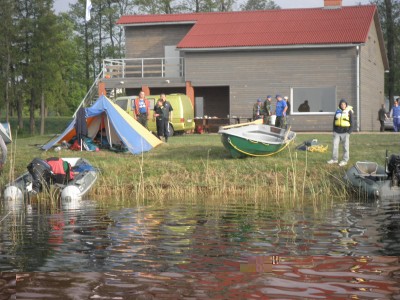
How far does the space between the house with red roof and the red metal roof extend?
4cm

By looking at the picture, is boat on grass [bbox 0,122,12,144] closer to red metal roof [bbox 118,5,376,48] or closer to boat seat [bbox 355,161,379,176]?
boat seat [bbox 355,161,379,176]

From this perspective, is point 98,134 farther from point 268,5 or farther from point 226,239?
point 268,5

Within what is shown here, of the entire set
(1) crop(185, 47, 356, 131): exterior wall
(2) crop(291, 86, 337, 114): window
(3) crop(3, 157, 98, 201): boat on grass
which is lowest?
(3) crop(3, 157, 98, 201): boat on grass

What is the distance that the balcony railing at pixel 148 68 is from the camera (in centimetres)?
3781

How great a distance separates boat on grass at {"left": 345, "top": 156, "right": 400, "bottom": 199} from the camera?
17891 mm

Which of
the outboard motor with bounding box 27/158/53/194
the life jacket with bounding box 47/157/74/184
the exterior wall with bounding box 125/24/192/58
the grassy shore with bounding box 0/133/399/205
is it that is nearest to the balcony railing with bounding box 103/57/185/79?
the exterior wall with bounding box 125/24/192/58

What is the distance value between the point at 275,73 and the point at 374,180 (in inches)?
711

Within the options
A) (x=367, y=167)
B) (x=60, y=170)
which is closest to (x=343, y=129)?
(x=367, y=167)

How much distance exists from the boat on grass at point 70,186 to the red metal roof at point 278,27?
17420 millimetres

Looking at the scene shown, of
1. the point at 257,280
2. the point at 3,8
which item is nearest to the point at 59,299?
the point at 257,280

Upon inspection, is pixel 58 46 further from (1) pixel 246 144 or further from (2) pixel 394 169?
(2) pixel 394 169

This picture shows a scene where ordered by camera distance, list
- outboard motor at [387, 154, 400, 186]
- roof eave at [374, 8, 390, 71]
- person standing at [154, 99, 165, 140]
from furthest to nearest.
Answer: roof eave at [374, 8, 390, 71] → person standing at [154, 99, 165, 140] → outboard motor at [387, 154, 400, 186]

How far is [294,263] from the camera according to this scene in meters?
10.2

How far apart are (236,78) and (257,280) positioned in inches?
1092
